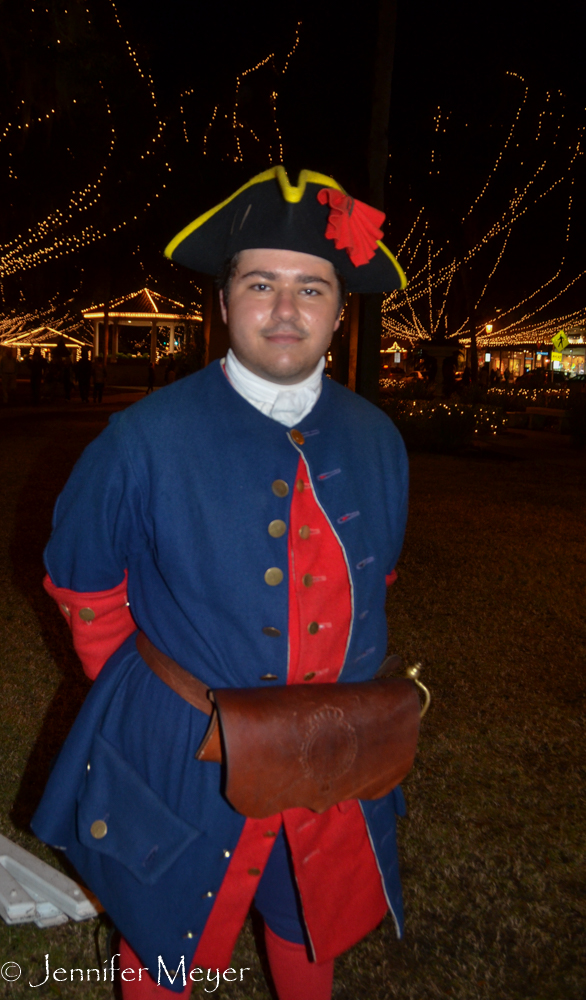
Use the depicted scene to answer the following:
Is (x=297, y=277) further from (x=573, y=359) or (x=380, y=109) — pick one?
(x=573, y=359)

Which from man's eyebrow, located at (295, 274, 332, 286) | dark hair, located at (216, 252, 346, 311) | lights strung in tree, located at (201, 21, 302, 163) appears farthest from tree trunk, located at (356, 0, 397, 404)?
man's eyebrow, located at (295, 274, 332, 286)

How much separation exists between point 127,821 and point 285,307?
113 cm

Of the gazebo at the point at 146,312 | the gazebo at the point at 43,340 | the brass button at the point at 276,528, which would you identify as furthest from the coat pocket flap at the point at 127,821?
the gazebo at the point at 43,340

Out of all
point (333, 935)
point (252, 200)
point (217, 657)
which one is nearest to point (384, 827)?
point (333, 935)

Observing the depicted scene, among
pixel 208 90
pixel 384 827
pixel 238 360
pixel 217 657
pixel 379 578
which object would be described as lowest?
pixel 384 827

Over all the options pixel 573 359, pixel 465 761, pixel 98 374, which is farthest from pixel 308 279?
pixel 573 359

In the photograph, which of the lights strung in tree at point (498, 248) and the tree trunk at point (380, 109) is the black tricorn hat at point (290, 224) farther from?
the lights strung in tree at point (498, 248)

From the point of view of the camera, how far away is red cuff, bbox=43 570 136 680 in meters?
1.87

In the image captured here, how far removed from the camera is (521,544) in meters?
8.52

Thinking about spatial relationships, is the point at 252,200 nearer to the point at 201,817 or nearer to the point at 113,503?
the point at 113,503

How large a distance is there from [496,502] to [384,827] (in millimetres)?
9160

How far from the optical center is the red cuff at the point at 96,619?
1.87 meters

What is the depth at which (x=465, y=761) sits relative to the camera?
4.01 metres

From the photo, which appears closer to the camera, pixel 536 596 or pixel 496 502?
pixel 536 596
